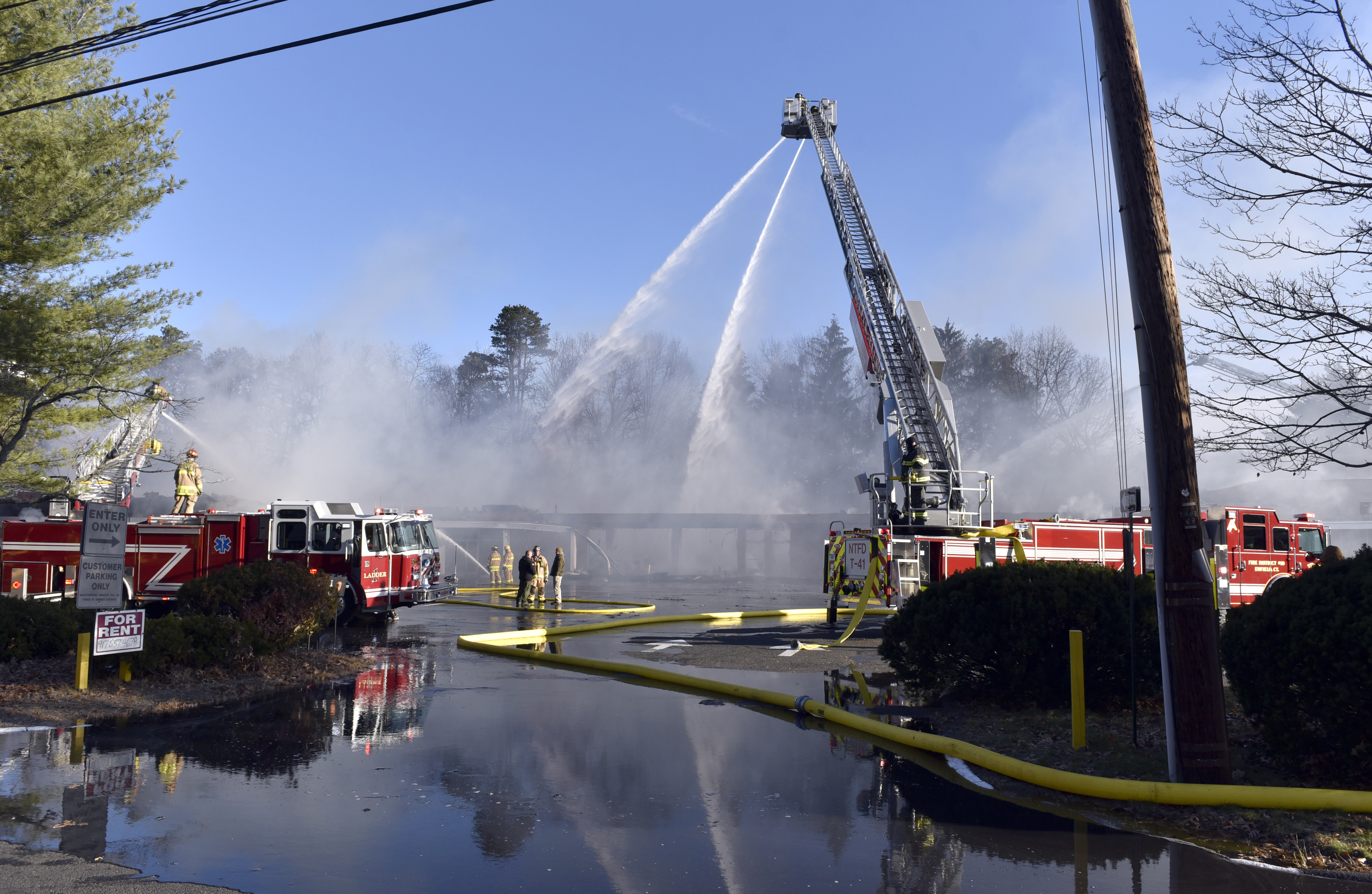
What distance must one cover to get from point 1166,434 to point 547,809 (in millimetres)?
4560

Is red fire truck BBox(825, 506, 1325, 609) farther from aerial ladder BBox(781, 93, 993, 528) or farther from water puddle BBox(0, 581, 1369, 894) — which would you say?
water puddle BBox(0, 581, 1369, 894)

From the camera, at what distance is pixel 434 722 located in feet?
26.9

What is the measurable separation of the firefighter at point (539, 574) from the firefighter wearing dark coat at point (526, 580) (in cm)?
6

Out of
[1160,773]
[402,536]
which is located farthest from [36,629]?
[1160,773]

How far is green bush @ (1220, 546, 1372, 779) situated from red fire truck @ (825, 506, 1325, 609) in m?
7.23

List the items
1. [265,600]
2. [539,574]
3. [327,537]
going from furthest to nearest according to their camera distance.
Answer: [539,574] < [327,537] < [265,600]

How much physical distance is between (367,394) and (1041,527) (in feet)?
154

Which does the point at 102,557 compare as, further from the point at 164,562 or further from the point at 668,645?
the point at 164,562

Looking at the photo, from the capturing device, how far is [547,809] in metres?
5.58

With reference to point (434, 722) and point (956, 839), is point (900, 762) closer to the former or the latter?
point (956, 839)

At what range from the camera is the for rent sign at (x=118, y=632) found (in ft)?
28.7

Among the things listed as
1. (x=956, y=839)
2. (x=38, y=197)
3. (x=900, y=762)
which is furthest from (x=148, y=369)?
(x=956, y=839)

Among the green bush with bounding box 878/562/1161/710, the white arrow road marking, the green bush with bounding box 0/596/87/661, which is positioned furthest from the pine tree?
the green bush with bounding box 878/562/1161/710

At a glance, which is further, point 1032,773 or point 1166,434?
point 1032,773
